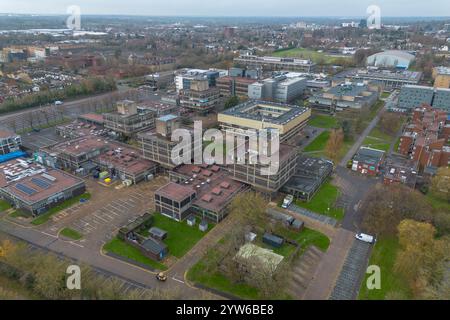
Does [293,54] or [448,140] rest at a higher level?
[293,54]

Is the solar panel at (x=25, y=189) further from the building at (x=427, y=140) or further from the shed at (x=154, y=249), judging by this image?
the building at (x=427, y=140)

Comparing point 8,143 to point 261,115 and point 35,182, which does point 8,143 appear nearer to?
point 35,182

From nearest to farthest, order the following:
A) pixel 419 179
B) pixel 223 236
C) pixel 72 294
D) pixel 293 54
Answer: pixel 72 294, pixel 223 236, pixel 419 179, pixel 293 54

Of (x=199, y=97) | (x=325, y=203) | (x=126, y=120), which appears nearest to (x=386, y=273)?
(x=325, y=203)

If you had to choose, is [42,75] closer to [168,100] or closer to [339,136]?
[168,100]

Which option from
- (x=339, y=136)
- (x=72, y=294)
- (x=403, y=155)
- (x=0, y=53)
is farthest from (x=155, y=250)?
(x=0, y=53)

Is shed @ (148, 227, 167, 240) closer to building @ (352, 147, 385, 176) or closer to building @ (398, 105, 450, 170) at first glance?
building @ (352, 147, 385, 176)
